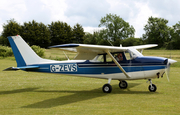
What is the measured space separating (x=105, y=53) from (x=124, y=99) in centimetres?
257

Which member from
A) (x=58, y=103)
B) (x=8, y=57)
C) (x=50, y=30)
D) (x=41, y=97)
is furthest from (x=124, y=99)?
(x=50, y=30)

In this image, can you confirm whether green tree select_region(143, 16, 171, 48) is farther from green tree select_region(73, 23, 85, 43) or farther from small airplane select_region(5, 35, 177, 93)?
small airplane select_region(5, 35, 177, 93)

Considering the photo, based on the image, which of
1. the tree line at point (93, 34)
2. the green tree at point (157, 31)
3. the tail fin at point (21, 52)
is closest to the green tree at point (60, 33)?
the tree line at point (93, 34)

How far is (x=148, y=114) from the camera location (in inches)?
233

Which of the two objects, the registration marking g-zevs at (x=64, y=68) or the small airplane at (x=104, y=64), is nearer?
the small airplane at (x=104, y=64)

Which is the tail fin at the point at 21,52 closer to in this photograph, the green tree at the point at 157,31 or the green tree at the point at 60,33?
the green tree at the point at 157,31

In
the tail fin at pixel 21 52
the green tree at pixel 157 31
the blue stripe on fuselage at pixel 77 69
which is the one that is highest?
the green tree at pixel 157 31

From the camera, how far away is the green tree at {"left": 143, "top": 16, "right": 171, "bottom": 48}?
47781mm

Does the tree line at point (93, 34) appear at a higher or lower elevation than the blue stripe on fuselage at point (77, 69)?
higher

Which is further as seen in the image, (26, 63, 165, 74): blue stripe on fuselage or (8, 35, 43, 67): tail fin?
(8, 35, 43, 67): tail fin

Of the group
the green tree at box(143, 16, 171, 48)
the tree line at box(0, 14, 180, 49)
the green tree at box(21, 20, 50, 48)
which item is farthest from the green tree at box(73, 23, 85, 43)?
the green tree at box(143, 16, 171, 48)

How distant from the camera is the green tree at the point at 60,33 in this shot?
206ft

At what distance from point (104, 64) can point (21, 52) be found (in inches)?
177

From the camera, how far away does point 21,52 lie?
1045 centimetres
